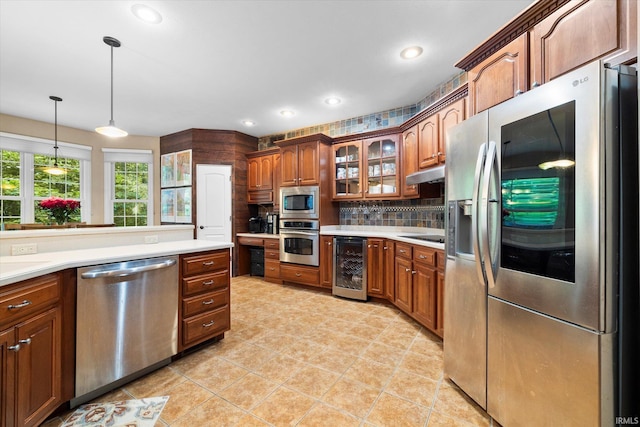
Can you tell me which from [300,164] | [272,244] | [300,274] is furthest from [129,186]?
[300,274]

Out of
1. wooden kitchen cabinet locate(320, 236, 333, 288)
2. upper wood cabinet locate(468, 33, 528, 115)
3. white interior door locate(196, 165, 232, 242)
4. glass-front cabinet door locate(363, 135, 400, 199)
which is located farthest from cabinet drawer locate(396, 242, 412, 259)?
white interior door locate(196, 165, 232, 242)

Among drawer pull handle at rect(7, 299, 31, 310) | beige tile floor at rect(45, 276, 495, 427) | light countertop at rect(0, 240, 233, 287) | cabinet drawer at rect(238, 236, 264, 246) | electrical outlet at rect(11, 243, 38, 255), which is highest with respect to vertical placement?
electrical outlet at rect(11, 243, 38, 255)

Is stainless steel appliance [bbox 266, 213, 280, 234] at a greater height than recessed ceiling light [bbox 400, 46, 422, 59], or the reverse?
recessed ceiling light [bbox 400, 46, 422, 59]

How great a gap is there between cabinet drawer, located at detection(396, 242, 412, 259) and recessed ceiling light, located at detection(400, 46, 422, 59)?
1.91 meters

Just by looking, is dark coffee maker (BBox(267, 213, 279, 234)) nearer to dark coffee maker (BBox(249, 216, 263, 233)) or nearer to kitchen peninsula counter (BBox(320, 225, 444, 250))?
dark coffee maker (BBox(249, 216, 263, 233))

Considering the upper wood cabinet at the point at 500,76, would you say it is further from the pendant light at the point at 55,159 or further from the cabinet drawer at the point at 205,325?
the pendant light at the point at 55,159

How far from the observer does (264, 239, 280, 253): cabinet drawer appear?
444cm

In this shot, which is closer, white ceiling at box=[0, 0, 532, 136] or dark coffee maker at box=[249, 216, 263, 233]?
white ceiling at box=[0, 0, 532, 136]

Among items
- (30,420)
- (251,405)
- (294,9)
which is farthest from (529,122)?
(30,420)

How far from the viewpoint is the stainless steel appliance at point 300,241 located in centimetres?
400

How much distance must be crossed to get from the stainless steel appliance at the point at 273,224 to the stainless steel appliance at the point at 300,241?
390 millimetres

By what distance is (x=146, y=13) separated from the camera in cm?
205

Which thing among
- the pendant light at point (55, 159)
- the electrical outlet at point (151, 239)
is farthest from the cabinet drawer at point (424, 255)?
the pendant light at point (55, 159)

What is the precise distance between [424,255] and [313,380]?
1.47 metres
